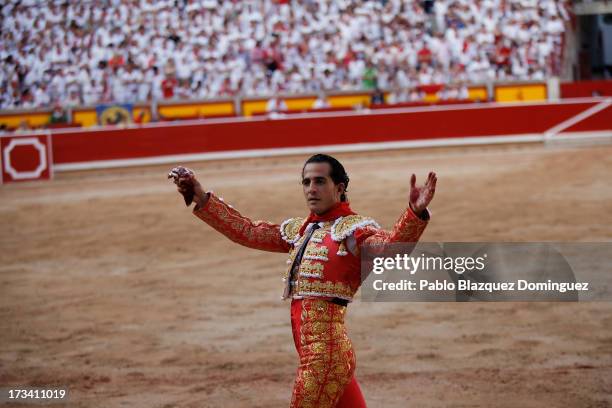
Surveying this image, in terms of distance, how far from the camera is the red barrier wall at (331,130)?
17.8 m

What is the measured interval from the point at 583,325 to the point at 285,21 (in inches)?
541

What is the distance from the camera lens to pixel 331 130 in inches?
717

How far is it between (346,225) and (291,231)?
1.01 feet

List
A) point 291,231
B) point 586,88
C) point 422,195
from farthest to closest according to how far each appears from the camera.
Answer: point 586,88, point 291,231, point 422,195

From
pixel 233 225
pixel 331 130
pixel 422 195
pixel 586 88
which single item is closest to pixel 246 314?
pixel 233 225

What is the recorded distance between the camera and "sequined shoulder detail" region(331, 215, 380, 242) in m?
3.23

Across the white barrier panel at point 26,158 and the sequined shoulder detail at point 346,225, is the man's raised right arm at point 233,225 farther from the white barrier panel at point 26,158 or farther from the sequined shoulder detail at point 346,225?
the white barrier panel at point 26,158

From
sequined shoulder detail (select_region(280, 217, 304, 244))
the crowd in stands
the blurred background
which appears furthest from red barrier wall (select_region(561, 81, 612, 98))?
sequined shoulder detail (select_region(280, 217, 304, 244))

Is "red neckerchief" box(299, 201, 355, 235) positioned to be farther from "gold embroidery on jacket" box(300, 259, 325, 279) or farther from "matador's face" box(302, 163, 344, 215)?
"gold embroidery on jacket" box(300, 259, 325, 279)

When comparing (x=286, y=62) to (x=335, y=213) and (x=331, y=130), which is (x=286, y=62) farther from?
(x=335, y=213)

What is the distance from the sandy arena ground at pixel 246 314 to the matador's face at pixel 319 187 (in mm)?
2183

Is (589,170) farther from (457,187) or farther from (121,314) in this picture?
(121,314)

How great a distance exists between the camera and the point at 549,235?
A: 9523mm

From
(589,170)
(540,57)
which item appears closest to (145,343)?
(589,170)
